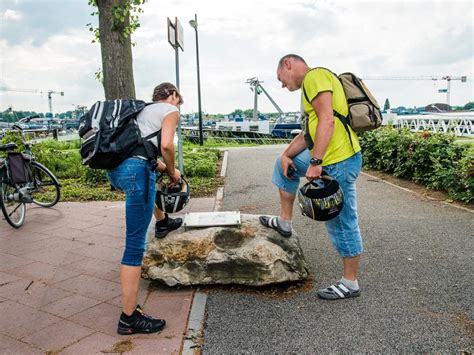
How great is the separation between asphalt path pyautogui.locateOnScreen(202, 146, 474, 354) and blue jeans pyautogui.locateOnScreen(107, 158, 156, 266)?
2.64ft

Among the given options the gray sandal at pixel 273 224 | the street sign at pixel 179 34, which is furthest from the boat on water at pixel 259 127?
the gray sandal at pixel 273 224

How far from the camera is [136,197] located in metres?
3.29

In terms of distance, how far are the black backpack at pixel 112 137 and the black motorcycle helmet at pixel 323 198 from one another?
1.22 m

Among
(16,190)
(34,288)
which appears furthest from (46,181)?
(34,288)

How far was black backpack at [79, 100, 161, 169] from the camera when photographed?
3.22 meters

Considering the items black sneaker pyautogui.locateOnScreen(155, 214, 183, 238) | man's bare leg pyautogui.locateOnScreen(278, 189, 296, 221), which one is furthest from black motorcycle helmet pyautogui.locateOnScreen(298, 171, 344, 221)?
black sneaker pyautogui.locateOnScreen(155, 214, 183, 238)

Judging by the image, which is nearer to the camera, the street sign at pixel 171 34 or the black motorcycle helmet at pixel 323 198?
the black motorcycle helmet at pixel 323 198

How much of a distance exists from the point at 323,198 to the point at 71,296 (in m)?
2.33

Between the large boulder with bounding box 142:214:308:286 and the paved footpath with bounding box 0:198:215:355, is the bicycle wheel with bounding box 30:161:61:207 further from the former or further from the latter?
the large boulder with bounding box 142:214:308:286

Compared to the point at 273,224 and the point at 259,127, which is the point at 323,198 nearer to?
the point at 273,224

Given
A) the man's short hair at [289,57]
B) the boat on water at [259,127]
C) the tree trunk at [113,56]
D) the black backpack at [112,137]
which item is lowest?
the boat on water at [259,127]

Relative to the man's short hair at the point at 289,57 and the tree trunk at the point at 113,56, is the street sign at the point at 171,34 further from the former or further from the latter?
the man's short hair at the point at 289,57

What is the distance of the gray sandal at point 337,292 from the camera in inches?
153

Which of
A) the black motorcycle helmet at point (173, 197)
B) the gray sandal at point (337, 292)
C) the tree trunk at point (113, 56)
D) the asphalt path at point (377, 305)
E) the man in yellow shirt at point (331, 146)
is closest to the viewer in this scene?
the asphalt path at point (377, 305)
